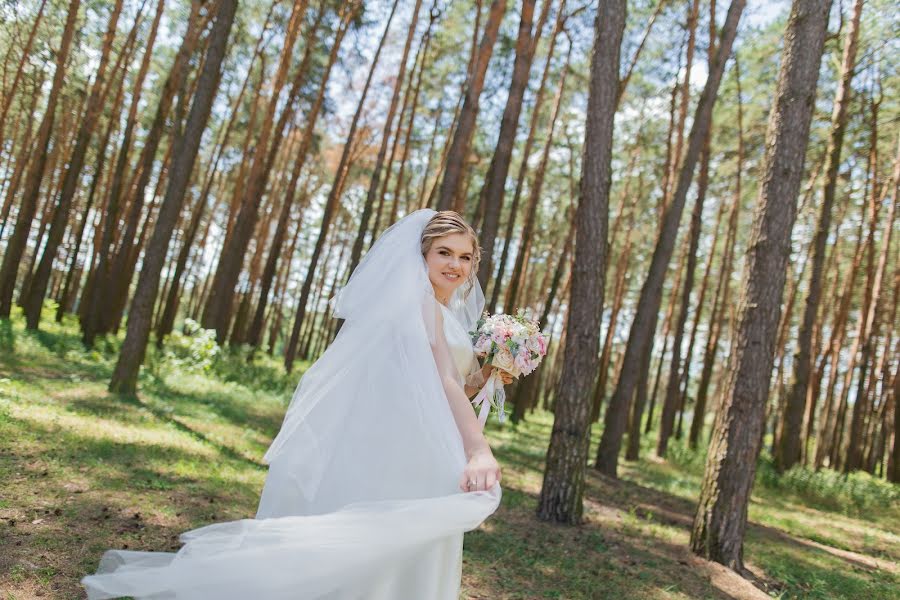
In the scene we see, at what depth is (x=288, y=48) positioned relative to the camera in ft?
53.9

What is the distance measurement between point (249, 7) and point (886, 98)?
16.3 m

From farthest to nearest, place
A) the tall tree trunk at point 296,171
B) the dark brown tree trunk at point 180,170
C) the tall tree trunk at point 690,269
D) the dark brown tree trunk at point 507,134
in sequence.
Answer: the tall tree trunk at point 296,171, the tall tree trunk at point 690,269, the dark brown tree trunk at point 507,134, the dark brown tree trunk at point 180,170

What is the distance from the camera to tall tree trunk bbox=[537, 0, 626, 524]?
7172 mm

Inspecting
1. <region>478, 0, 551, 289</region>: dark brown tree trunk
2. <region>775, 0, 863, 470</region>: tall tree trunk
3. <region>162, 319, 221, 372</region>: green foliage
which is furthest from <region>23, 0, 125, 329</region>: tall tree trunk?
<region>775, 0, 863, 470</region>: tall tree trunk

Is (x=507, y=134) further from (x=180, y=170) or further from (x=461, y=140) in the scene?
(x=180, y=170)

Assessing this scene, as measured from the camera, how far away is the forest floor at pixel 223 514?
187 inches

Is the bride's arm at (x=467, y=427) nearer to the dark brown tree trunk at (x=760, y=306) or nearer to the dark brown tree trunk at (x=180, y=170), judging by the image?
the dark brown tree trunk at (x=760, y=306)

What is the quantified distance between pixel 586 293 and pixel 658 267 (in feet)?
15.8

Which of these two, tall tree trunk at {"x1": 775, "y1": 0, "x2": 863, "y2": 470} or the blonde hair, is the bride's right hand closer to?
the blonde hair

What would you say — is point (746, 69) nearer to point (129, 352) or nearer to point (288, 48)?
point (288, 48)

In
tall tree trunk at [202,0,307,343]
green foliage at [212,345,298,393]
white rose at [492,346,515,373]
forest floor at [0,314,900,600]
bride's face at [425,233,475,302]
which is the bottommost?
forest floor at [0,314,900,600]

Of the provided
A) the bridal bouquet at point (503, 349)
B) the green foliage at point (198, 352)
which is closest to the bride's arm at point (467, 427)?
the bridal bouquet at point (503, 349)

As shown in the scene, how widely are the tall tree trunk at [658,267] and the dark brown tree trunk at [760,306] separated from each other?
4.49 metres

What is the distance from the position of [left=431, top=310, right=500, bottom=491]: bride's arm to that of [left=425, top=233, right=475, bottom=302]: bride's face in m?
0.20
